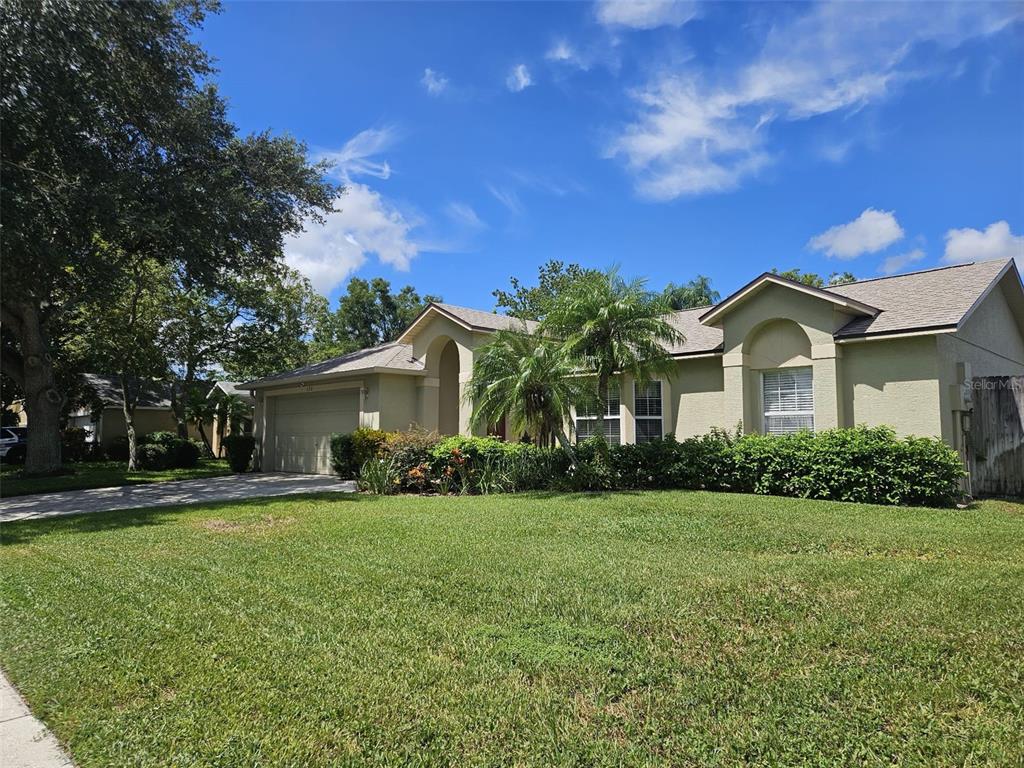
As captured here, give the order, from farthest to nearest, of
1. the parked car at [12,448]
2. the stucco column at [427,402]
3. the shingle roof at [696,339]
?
1. the parked car at [12,448]
2. the stucco column at [427,402]
3. the shingle roof at [696,339]

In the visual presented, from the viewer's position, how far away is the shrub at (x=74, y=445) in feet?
102

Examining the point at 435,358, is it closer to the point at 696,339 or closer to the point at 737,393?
the point at 696,339

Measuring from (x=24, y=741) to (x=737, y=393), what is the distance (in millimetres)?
13776

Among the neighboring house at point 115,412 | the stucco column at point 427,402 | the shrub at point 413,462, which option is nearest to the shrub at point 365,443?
the stucco column at point 427,402

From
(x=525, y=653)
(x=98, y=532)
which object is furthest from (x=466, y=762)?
(x=98, y=532)

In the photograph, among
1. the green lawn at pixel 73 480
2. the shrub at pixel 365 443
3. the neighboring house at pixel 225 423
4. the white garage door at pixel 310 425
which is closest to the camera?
the green lawn at pixel 73 480

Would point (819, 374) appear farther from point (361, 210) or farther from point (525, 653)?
point (361, 210)

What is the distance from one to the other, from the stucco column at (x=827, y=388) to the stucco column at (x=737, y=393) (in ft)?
4.88

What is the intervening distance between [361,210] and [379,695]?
21.6 meters

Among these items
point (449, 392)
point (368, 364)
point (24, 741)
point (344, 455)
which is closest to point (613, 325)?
point (368, 364)

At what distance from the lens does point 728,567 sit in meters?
6.60

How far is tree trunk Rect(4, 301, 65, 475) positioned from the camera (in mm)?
19938

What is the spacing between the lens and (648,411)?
55.4 ft

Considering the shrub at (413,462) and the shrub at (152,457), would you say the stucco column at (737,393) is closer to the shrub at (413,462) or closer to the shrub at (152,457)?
the shrub at (413,462)
